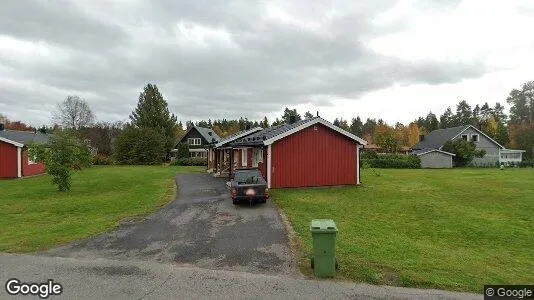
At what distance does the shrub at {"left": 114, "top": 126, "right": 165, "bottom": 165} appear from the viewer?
52.9m

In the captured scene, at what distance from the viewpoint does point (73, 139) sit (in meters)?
22.7

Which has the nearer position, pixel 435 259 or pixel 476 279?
pixel 476 279

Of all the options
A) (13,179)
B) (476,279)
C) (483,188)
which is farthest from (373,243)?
(13,179)

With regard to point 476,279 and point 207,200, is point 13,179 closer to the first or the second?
point 207,200

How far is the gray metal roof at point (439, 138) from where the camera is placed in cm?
5320

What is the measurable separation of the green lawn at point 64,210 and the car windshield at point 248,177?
3.77 metres

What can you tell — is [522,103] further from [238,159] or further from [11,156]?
[11,156]

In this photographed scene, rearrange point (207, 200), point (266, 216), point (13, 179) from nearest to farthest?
point (266, 216)
point (207, 200)
point (13, 179)

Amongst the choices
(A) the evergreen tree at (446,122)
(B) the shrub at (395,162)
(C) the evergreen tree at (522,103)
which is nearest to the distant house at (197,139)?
(B) the shrub at (395,162)

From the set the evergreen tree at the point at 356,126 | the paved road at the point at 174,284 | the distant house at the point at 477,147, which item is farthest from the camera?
the evergreen tree at the point at 356,126

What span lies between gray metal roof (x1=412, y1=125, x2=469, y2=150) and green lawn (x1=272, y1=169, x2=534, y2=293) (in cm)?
3234

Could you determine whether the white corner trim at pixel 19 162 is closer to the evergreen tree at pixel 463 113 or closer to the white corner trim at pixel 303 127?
the white corner trim at pixel 303 127

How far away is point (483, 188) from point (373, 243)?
53.2 ft

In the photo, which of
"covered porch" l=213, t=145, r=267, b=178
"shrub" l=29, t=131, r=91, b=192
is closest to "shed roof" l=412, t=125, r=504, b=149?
"covered porch" l=213, t=145, r=267, b=178
